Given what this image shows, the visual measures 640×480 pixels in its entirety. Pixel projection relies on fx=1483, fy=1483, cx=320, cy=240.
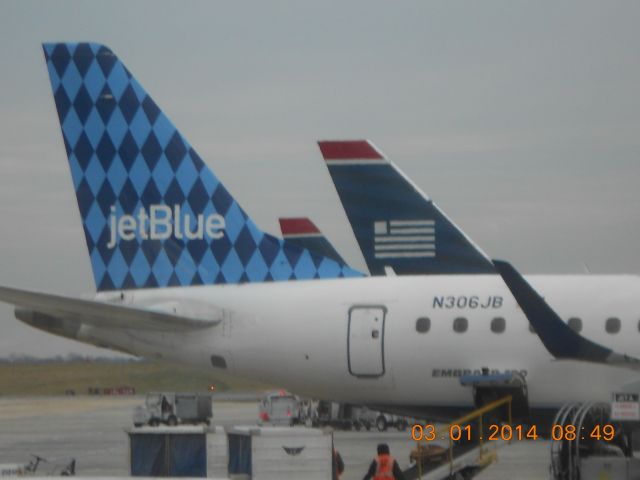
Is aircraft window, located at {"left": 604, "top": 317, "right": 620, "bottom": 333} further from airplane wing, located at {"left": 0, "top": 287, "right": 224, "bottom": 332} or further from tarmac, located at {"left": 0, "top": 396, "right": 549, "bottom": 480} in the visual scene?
airplane wing, located at {"left": 0, "top": 287, "right": 224, "bottom": 332}

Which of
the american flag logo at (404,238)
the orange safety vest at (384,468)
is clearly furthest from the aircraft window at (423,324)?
the american flag logo at (404,238)

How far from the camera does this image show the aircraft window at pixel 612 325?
84.9 ft

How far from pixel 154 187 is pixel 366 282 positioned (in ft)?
15.7

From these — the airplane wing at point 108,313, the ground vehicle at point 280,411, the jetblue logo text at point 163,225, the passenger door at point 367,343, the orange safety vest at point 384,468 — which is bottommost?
the orange safety vest at point 384,468

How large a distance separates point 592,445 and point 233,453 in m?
5.90

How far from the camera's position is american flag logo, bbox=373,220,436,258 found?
1272 inches

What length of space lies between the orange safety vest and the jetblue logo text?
299 inches

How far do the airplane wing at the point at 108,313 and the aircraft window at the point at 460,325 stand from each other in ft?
14.7

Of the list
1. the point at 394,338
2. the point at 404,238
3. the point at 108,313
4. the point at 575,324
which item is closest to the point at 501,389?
the point at 575,324

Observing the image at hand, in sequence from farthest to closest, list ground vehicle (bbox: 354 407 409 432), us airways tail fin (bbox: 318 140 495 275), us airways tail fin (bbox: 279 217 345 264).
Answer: ground vehicle (bbox: 354 407 409 432), us airways tail fin (bbox: 279 217 345 264), us airways tail fin (bbox: 318 140 495 275)

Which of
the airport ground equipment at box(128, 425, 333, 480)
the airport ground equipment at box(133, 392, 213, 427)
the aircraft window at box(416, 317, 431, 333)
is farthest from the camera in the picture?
the airport ground equipment at box(133, 392, 213, 427)

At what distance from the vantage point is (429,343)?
26.8 m

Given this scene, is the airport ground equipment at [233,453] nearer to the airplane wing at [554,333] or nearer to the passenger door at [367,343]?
the passenger door at [367,343]

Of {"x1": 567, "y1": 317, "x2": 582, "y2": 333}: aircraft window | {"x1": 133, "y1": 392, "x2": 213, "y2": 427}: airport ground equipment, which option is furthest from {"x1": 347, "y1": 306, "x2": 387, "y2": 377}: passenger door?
{"x1": 133, "y1": 392, "x2": 213, "y2": 427}: airport ground equipment
